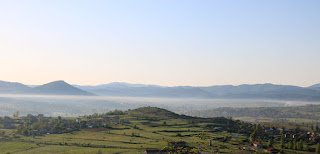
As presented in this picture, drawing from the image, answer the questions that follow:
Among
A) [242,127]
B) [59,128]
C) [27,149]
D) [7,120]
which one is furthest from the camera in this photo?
[7,120]

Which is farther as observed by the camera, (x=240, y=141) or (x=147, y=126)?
(x=147, y=126)

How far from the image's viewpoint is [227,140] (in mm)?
133750

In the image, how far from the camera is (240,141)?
131250mm

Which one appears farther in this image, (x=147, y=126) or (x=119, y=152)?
(x=147, y=126)

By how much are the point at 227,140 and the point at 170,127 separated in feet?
152

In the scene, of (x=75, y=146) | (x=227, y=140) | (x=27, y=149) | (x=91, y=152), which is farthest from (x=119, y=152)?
(x=227, y=140)

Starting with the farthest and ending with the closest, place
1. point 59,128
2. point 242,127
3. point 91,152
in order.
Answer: point 242,127
point 59,128
point 91,152

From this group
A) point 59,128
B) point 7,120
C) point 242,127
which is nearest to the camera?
point 59,128

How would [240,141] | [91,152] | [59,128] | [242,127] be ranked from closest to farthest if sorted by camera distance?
[91,152]
[240,141]
[59,128]
[242,127]

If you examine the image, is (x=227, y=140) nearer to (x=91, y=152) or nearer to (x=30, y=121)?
(x=91, y=152)

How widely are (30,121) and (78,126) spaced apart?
148 ft

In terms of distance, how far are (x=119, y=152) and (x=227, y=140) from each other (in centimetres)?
5323

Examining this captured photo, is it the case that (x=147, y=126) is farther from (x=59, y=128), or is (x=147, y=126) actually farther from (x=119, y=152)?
(x=119, y=152)

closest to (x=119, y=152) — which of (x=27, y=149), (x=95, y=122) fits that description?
(x=27, y=149)
